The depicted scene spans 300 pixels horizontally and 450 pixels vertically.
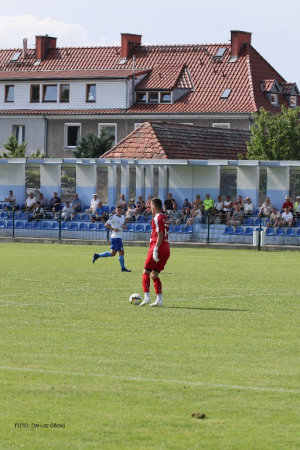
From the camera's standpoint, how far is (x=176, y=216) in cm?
4175

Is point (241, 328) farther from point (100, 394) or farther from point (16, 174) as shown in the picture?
point (16, 174)

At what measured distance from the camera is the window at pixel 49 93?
7761cm

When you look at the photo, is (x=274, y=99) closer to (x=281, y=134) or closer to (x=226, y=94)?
(x=226, y=94)

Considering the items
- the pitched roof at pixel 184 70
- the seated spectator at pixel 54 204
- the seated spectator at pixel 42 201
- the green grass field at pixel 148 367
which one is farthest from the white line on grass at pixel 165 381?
the pitched roof at pixel 184 70

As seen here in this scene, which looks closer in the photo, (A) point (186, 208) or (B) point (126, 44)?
(A) point (186, 208)

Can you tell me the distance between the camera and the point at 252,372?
10.8m

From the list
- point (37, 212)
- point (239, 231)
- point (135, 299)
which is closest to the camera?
point (135, 299)

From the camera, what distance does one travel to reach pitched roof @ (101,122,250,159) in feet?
156

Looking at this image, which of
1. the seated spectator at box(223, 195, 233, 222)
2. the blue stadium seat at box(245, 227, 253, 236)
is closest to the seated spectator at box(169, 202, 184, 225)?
the seated spectator at box(223, 195, 233, 222)

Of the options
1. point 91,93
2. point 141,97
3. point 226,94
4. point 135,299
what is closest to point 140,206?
point 135,299

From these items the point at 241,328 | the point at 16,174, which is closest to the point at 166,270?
the point at 241,328

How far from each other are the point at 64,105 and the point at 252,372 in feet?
222

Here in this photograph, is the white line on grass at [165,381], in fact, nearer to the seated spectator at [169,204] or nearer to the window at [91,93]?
the seated spectator at [169,204]

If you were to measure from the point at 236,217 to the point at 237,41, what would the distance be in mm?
39627
